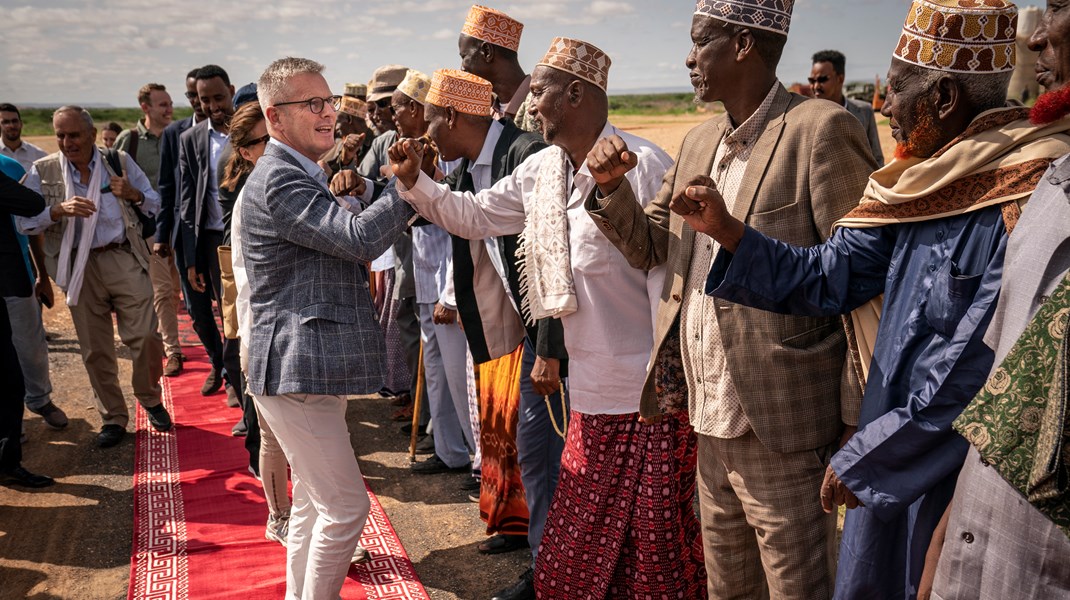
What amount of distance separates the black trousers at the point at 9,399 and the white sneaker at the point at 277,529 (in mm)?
2103

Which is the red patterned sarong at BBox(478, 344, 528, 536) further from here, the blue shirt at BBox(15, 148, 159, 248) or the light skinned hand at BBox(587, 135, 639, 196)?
the blue shirt at BBox(15, 148, 159, 248)

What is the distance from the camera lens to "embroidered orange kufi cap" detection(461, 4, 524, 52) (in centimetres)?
503

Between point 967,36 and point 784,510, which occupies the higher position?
point 967,36

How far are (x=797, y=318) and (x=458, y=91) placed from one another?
228 centimetres

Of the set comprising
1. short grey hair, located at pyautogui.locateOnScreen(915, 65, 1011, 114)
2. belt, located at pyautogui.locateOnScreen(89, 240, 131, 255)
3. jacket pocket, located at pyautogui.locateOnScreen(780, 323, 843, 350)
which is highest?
short grey hair, located at pyautogui.locateOnScreen(915, 65, 1011, 114)

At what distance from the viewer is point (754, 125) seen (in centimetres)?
271

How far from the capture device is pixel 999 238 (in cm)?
195

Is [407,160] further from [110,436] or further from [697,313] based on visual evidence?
[110,436]

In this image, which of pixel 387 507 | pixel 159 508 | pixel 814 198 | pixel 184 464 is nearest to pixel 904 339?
pixel 814 198

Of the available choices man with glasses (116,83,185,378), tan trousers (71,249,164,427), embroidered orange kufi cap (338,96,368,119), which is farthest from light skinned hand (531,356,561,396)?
man with glasses (116,83,185,378)

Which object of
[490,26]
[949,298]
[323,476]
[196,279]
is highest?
[490,26]

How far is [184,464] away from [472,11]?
3.55 m

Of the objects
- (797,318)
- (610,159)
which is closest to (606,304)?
(610,159)

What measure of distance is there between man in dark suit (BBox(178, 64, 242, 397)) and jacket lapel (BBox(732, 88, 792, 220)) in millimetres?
4566
